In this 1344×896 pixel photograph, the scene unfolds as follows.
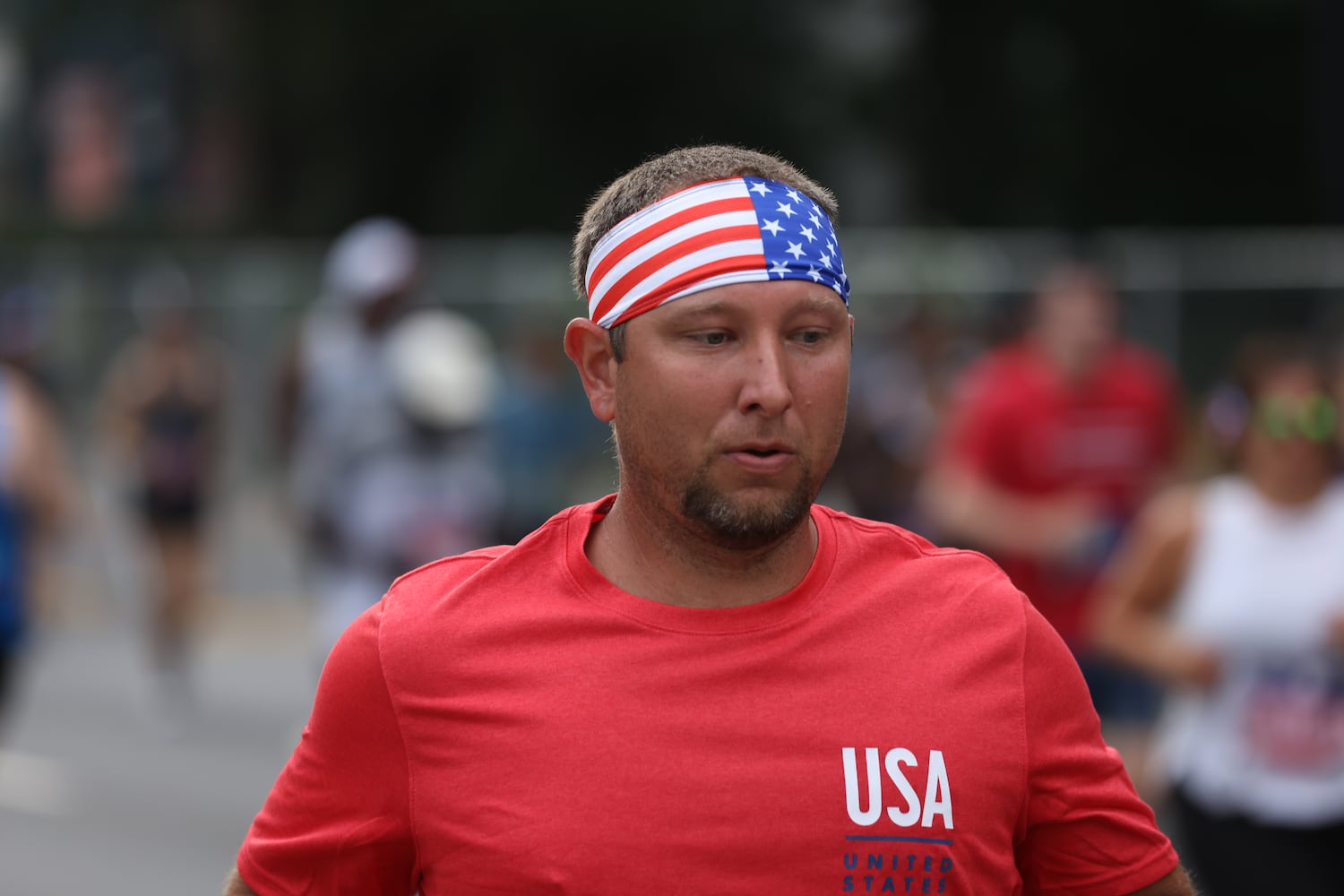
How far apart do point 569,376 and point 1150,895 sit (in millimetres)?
13707

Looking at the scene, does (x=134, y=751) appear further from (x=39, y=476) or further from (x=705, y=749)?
(x=705, y=749)

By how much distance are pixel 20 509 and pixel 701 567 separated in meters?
5.59

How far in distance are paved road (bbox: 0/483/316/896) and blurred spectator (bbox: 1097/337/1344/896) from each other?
3862 mm

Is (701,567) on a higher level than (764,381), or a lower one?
lower

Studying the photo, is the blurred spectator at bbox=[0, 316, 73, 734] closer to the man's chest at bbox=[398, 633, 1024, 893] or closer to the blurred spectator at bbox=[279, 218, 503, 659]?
the blurred spectator at bbox=[279, 218, 503, 659]

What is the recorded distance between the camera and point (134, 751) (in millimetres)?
10852

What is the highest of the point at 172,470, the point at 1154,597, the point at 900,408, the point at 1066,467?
the point at 900,408

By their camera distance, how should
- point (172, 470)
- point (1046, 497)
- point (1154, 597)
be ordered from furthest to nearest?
point (172, 470)
point (1046, 497)
point (1154, 597)

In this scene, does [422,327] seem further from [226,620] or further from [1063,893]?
[226,620]

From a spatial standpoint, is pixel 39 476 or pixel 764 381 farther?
pixel 39 476

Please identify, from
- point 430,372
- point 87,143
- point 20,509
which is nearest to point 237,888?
point 430,372

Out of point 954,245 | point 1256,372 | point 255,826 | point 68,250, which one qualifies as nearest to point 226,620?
point 954,245

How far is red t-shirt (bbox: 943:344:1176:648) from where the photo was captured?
25.8ft

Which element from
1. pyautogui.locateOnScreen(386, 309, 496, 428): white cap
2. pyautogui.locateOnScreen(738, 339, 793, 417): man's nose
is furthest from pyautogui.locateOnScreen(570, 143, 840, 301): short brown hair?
pyautogui.locateOnScreen(386, 309, 496, 428): white cap
